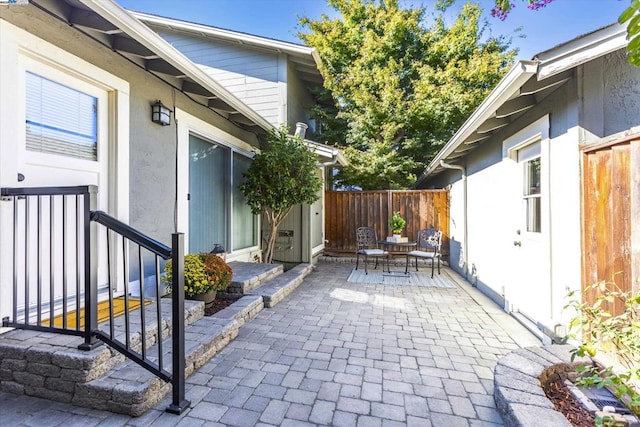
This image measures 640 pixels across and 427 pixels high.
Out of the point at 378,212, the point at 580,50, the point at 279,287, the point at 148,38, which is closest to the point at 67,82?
the point at 148,38

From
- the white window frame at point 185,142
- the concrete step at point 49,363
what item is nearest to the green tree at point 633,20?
the concrete step at point 49,363

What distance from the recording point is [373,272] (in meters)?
6.75

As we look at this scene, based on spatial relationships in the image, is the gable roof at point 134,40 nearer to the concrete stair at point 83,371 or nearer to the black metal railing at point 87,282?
the black metal railing at point 87,282

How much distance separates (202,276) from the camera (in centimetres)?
334

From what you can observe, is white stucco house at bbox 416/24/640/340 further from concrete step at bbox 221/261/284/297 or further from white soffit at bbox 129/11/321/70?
white soffit at bbox 129/11/321/70

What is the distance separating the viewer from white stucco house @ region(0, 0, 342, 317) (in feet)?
7.49

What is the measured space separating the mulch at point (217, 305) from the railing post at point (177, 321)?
1436mm

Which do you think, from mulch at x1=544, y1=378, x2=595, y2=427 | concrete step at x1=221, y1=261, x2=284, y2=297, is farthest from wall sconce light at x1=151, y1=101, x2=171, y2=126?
mulch at x1=544, y1=378, x2=595, y2=427

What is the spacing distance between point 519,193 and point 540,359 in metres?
2.23

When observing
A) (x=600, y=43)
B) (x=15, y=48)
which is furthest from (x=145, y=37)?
(x=600, y=43)

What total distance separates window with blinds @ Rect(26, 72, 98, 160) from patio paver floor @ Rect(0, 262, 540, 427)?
73.0 inches

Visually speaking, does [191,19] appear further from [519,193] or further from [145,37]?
[519,193]

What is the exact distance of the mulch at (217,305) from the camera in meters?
3.44

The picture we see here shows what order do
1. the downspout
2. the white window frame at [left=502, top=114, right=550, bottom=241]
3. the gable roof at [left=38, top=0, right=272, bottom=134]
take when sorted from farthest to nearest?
the downspout, the white window frame at [left=502, top=114, right=550, bottom=241], the gable roof at [left=38, top=0, right=272, bottom=134]
